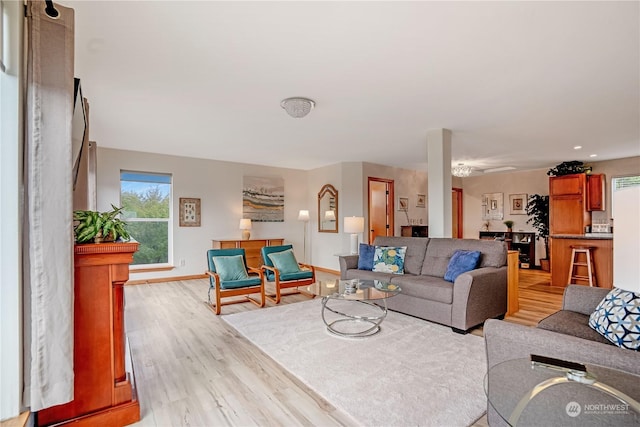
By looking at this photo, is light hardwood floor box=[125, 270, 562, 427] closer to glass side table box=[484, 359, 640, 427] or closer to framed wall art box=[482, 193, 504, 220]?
glass side table box=[484, 359, 640, 427]

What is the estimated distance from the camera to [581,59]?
2.52 meters

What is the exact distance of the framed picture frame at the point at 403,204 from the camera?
7867 millimetres

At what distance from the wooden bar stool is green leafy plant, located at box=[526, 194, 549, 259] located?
2.40 meters

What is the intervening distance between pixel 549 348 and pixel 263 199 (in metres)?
6.40

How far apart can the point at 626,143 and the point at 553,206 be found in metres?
1.94

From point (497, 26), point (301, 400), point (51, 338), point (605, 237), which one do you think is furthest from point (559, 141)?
point (51, 338)

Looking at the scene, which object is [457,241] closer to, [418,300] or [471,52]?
[418,300]

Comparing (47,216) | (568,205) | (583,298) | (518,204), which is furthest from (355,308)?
(518,204)

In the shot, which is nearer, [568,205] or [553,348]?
Answer: [553,348]

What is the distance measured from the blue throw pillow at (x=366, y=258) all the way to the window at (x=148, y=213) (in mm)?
3855

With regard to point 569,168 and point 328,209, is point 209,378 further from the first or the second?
point 569,168

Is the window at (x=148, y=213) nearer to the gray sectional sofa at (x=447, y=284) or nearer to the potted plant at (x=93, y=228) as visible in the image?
the gray sectional sofa at (x=447, y=284)

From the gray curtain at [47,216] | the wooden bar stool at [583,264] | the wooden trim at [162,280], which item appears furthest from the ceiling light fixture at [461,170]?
the gray curtain at [47,216]

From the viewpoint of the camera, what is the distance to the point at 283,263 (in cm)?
482
